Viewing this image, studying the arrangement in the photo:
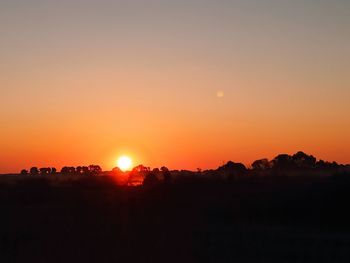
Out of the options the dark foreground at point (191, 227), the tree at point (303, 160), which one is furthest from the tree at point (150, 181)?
the tree at point (303, 160)

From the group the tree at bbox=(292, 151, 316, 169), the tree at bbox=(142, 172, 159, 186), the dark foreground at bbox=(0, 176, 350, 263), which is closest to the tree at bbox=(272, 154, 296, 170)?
the tree at bbox=(292, 151, 316, 169)

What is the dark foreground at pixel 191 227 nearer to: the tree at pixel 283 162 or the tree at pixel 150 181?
the tree at pixel 150 181

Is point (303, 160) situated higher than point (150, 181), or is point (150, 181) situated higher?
point (303, 160)

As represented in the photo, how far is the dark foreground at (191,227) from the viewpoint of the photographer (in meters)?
24.9

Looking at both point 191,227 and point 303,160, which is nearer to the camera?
point 191,227

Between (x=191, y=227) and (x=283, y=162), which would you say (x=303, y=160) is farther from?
(x=191, y=227)

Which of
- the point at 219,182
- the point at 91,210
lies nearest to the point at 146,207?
the point at 91,210

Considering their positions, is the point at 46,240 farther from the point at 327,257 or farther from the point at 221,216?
the point at 221,216

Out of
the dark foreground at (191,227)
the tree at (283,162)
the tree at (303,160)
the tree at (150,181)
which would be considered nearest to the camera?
the dark foreground at (191,227)

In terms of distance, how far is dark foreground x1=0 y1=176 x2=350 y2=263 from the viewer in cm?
2489

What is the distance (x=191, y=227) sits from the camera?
3338 centimetres

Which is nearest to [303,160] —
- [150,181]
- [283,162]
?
[283,162]

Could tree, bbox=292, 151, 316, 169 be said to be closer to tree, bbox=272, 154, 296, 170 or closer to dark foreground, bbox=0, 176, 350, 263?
tree, bbox=272, 154, 296, 170

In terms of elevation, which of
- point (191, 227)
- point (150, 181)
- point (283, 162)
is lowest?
point (191, 227)
